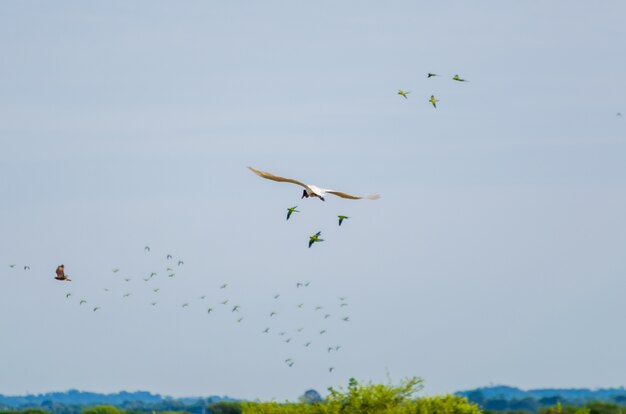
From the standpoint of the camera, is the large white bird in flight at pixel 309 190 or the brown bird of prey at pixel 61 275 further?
the brown bird of prey at pixel 61 275

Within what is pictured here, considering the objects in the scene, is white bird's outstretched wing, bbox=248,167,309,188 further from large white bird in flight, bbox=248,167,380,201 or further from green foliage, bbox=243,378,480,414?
green foliage, bbox=243,378,480,414

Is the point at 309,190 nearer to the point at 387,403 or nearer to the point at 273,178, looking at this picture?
the point at 273,178

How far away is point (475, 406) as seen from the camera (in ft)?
233

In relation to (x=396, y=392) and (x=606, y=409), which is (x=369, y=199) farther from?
(x=606, y=409)

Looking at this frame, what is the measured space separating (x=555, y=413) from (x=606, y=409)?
106102 mm

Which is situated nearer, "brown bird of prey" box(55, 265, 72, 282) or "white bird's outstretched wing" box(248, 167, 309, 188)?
"white bird's outstretched wing" box(248, 167, 309, 188)

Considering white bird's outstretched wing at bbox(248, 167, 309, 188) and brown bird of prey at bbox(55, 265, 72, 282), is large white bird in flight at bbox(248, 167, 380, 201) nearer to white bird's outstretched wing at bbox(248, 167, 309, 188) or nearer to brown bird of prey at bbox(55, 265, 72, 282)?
white bird's outstretched wing at bbox(248, 167, 309, 188)

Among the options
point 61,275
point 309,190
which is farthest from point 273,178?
point 61,275

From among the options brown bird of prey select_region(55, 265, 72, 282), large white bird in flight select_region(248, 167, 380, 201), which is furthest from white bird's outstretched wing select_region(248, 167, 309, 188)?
brown bird of prey select_region(55, 265, 72, 282)

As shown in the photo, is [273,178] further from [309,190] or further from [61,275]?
[61,275]

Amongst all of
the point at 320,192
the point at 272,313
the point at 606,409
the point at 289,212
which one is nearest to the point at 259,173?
the point at 320,192

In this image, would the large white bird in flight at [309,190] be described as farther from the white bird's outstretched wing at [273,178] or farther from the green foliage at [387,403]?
the green foliage at [387,403]

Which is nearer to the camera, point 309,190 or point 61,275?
point 309,190

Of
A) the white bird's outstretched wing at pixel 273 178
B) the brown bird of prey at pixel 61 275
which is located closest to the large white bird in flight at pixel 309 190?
the white bird's outstretched wing at pixel 273 178
